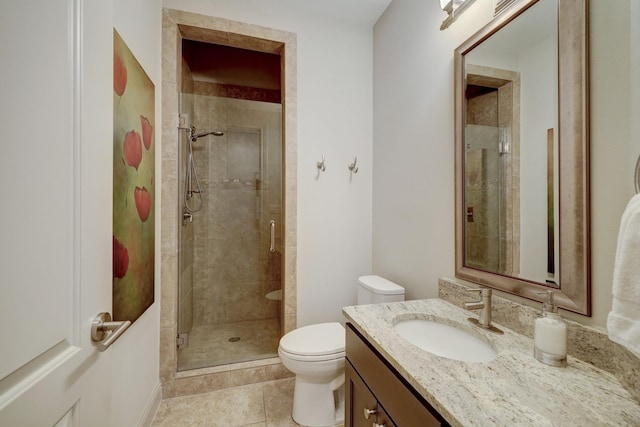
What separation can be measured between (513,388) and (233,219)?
254 cm

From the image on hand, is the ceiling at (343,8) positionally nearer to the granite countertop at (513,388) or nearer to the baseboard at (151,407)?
the granite countertop at (513,388)

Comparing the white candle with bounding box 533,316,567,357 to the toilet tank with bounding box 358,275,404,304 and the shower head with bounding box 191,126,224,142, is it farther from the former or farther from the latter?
the shower head with bounding box 191,126,224,142

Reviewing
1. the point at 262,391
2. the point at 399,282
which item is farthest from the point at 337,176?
the point at 262,391

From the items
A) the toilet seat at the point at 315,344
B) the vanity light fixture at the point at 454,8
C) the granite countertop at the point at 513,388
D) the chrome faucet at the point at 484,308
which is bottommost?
the toilet seat at the point at 315,344

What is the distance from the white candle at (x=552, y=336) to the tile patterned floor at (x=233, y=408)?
1416 mm

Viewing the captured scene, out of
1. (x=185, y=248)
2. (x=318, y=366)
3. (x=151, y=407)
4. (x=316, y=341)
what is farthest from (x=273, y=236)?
(x=151, y=407)

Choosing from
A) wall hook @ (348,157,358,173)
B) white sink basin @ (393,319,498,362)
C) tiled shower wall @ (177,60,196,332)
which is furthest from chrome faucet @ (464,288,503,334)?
tiled shower wall @ (177,60,196,332)

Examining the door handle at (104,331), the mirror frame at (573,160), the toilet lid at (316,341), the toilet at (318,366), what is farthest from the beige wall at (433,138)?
the door handle at (104,331)

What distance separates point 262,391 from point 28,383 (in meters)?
1.70

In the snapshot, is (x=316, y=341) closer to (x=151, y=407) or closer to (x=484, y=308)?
(x=484, y=308)

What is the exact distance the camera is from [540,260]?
96 centimetres

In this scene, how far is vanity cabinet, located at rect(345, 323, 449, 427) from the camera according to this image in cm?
71

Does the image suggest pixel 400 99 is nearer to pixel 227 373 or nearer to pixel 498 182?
pixel 498 182

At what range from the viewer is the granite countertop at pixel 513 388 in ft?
1.87
